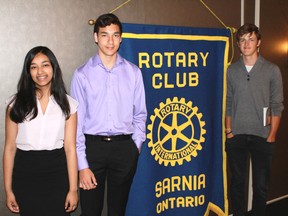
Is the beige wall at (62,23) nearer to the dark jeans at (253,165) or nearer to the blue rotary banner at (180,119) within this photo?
the blue rotary banner at (180,119)

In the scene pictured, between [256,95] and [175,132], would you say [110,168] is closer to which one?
[175,132]

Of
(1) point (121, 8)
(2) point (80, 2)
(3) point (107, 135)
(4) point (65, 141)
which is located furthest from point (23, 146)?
(1) point (121, 8)

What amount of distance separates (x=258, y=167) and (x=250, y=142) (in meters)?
0.22

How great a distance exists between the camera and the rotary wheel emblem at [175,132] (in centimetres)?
269

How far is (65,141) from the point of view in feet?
6.55

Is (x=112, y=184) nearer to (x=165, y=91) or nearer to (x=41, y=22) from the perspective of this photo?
(x=165, y=91)

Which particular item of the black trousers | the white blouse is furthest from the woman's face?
the black trousers

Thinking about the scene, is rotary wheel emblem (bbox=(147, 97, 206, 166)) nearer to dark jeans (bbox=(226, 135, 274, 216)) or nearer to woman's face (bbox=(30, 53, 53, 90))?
dark jeans (bbox=(226, 135, 274, 216))

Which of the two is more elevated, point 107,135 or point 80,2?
point 80,2

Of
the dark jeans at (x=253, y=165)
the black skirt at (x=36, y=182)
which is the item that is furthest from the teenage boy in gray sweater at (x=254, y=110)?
the black skirt at (x=36, y=182)

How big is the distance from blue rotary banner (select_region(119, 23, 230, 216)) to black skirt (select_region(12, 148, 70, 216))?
844mm

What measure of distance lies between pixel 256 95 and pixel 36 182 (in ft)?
6.08

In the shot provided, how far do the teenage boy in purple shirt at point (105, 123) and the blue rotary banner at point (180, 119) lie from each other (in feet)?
1.21


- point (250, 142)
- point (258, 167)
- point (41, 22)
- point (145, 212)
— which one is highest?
point (41, 22)
